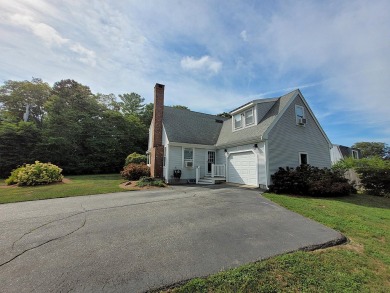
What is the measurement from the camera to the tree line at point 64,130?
845 inches

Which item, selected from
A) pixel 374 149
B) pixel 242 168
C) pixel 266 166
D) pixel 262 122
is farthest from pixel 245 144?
pixel 374 149

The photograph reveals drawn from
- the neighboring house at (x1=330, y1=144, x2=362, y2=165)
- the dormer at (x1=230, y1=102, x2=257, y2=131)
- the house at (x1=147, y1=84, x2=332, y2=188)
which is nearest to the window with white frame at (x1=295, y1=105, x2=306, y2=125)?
the house at (x1=147, y1=84, x2=332, y2=188)

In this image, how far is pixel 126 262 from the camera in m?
3.26

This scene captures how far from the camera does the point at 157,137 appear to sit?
15.6 meters

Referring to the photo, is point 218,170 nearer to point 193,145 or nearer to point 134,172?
point 193,145

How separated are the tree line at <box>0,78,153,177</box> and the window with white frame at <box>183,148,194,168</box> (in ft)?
49.0

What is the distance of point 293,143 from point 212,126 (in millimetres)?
7721

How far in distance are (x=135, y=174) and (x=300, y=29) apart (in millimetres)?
13866

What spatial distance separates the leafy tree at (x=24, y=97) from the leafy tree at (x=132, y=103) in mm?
11787

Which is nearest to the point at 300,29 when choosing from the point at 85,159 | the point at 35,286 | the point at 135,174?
the point at 35,286

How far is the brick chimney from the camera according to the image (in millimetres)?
14698

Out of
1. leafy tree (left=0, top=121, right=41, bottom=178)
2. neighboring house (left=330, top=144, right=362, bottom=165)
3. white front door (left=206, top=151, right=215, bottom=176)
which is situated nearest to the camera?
white front door (left=206, top=151, right=215, bottom=176)

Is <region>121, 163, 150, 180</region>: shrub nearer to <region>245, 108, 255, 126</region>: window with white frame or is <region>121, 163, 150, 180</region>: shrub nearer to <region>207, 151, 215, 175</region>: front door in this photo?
<region>207, 151, 215, 175</region>: front door

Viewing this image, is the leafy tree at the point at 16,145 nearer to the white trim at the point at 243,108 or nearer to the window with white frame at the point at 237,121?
the window with white frame at the point at 237,121
